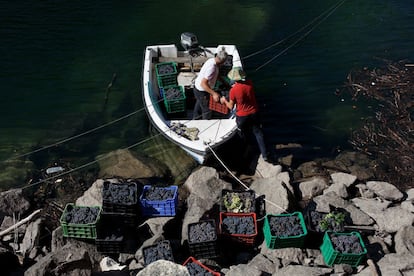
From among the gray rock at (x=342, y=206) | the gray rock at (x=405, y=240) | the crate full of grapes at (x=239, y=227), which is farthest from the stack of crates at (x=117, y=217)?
the gray rock at (x=405, y=240)

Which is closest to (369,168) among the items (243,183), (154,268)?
(243,183)

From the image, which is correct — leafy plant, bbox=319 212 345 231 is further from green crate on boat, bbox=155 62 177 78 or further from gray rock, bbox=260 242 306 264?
green crate on boat, bbox=155 62 177 78

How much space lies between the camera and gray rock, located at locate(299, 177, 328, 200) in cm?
1123

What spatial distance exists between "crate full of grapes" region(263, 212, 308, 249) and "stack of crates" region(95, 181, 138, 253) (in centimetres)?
319

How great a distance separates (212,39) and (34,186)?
11.4 meters

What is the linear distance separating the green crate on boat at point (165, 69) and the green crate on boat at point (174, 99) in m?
0.69

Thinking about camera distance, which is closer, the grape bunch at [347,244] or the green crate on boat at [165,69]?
the grape bunch at [347,244]

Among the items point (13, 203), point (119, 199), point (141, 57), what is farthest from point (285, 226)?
point (141, 57)

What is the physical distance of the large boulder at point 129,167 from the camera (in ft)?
40.9

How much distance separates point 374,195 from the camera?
11266 millimetres

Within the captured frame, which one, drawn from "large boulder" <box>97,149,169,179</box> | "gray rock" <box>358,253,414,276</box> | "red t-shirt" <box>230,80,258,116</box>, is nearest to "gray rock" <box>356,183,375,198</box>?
"gray rock" <box>358,253,414,276</box>

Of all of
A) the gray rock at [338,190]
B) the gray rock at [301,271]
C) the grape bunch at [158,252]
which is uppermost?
the grape bunch at [158,252]

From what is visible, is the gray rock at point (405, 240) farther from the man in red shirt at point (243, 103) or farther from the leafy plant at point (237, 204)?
the man in red shirt at point (243, 103)

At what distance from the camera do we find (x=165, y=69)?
13.9 m
